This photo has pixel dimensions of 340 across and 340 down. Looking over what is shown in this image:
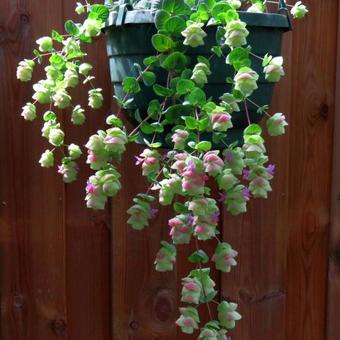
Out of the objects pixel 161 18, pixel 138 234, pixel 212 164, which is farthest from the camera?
pixel 138 234

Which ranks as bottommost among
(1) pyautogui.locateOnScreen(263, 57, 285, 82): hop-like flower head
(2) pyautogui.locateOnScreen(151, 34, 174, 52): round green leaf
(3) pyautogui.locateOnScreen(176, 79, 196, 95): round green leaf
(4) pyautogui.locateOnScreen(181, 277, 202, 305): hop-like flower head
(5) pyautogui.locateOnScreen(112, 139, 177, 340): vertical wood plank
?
(5) pyautogui.locateOnScreen(112, 139, 177, 340): vertical wood plank

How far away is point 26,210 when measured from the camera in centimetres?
151

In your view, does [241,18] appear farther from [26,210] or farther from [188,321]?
[26,210]

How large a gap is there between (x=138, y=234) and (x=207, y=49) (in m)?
0.60

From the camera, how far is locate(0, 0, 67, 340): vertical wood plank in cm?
146

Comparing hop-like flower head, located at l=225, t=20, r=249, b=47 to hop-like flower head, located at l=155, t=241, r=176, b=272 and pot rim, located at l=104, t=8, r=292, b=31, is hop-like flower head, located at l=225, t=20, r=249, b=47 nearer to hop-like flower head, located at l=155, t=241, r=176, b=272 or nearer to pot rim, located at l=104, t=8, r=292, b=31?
pot rim, located at l=104, t=8, r=292, b=31

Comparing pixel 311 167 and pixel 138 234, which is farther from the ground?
pixel 311 167

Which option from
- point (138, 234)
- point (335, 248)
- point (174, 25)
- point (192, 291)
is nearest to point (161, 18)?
point (174, 25)

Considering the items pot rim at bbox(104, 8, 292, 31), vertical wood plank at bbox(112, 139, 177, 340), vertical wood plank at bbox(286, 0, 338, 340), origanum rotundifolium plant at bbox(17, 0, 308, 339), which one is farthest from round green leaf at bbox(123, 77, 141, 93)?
vertical wood plank at bbox(286, 0, 338, 340)

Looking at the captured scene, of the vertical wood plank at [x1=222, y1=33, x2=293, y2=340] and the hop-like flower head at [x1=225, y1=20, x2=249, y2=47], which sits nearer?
the hop-like flower head at [x1=225, y1=20, x2=249, y2=47]

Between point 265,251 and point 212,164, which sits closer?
point 212,164

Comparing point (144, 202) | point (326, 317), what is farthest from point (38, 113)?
point (326, 317)

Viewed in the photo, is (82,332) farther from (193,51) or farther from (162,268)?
(193,51)

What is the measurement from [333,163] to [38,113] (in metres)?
0.76
